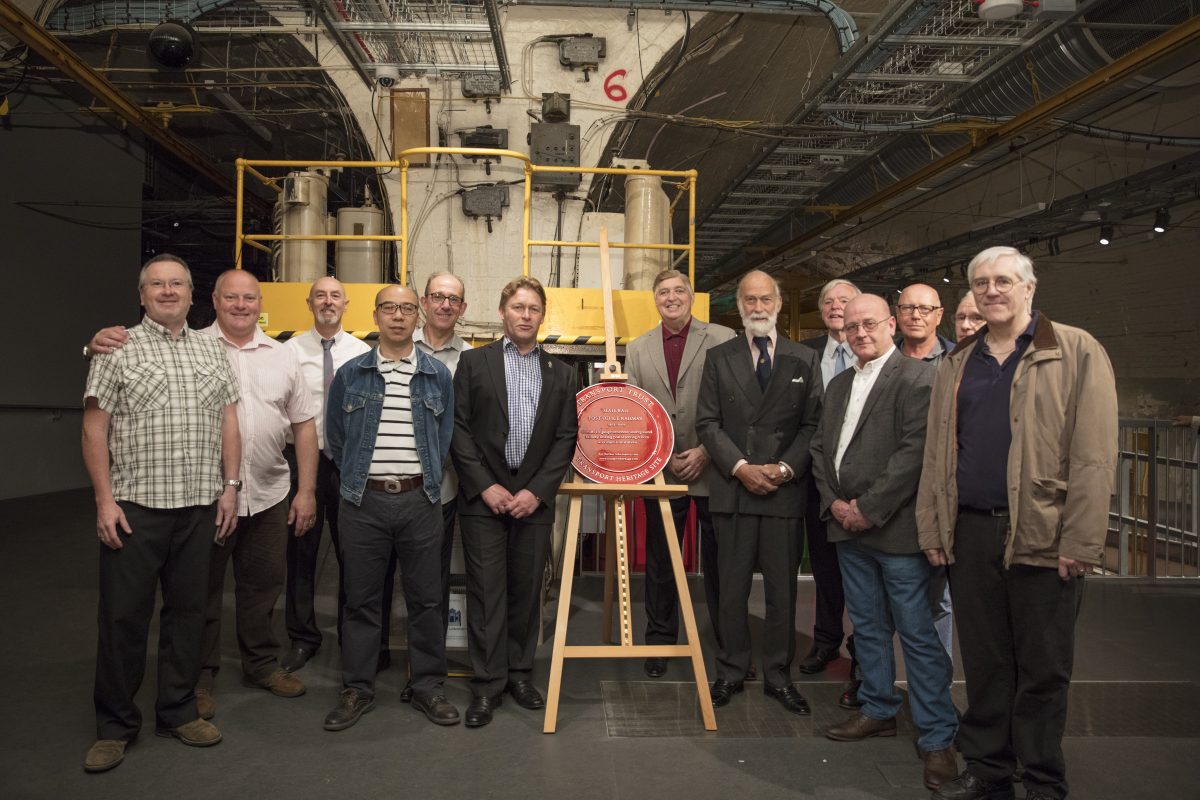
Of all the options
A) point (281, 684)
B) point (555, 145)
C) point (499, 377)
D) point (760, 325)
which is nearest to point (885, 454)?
point (760, 325)

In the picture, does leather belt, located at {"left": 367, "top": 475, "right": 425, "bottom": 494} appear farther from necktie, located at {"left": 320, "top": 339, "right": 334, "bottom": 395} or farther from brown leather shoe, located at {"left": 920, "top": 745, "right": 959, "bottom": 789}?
brown leather shoe, located at {"left": 920, "top": 745, "right": 959, "bottom": 789}

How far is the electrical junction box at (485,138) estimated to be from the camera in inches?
270

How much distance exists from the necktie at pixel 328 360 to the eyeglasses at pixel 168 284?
1.17 m

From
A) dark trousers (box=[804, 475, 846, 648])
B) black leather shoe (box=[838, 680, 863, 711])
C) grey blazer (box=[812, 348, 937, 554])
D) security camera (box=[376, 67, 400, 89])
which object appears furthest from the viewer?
security camera (box=[376, 67, 400, 89])

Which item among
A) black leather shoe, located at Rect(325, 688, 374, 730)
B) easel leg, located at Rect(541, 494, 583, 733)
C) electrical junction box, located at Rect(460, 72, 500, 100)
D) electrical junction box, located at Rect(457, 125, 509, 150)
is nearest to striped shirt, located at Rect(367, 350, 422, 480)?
easel leg, located at Rect(541, 494, 583, 733)

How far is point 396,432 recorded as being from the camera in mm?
3725

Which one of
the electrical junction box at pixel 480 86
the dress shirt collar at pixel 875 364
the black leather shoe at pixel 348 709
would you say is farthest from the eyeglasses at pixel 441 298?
the electrical junction box at pixel 480 86

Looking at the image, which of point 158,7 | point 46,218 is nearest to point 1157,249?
point 158,7

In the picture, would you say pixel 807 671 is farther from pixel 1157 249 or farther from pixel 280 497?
pixel 1157 249

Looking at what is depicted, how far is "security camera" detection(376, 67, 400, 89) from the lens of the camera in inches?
269

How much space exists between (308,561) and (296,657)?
0.52m

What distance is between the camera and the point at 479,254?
22.3 ft

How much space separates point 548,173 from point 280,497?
3851 mm

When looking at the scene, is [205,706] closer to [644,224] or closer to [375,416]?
[375,416]
